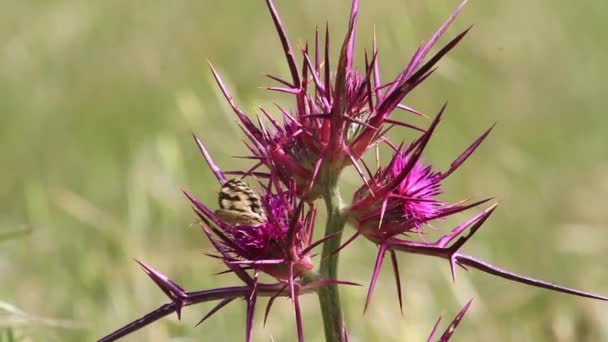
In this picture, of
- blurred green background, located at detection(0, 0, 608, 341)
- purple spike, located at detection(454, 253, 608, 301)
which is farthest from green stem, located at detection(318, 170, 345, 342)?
blurred green background, located at detection(0, 0, 608, 341)

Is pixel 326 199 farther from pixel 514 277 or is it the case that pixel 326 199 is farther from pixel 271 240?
pixel 514 277

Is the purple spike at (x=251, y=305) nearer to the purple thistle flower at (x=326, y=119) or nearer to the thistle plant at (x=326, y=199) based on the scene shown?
the thistle plant at (x=326, y=199)

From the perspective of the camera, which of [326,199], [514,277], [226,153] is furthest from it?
[226,153]

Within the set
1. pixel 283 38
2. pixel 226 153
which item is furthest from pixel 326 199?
pixel 226 153

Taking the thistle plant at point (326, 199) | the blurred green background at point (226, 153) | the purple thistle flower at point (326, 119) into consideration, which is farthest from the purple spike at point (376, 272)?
the blurred green background at point (226, 153)

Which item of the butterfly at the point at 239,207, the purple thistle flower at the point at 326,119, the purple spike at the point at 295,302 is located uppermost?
the purple thistle flower at the point at 326,119

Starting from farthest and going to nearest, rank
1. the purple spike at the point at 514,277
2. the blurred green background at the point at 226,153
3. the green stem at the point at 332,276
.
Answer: the blurred green background at the point at 226,153, the green stem at the point at 332,276, the purple spike at the point at 514,277
